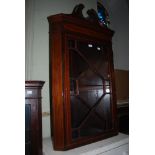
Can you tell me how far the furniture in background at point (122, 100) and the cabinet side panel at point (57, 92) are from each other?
137 cm

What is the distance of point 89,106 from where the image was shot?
2129 millimetres

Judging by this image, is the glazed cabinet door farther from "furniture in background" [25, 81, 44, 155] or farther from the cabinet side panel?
"furniture in background" [25, 81, 44, 155]

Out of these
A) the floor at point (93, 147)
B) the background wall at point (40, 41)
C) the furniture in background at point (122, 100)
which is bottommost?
the floor at point (93, 147)

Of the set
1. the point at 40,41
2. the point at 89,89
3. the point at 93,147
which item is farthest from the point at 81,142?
the point at 40,41

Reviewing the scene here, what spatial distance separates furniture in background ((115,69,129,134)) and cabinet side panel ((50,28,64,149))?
1.37 m

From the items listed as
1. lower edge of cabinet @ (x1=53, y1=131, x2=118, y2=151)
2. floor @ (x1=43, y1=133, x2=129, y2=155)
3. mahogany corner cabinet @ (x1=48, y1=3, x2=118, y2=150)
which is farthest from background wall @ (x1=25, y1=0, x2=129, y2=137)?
lower edge of cabinet @ (x1=53, y1=131, x2=118, y2=151)

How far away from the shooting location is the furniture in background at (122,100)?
2.89 metres

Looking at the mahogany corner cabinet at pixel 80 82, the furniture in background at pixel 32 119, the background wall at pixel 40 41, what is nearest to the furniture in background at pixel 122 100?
the mahogany corner cabinet at pixel 80 82

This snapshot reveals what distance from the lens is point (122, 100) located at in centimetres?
309

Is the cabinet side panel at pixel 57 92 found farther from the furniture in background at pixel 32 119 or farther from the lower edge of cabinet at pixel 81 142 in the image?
the furniture in background at pixel 32 119

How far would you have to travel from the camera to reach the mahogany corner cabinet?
1.82 metres
